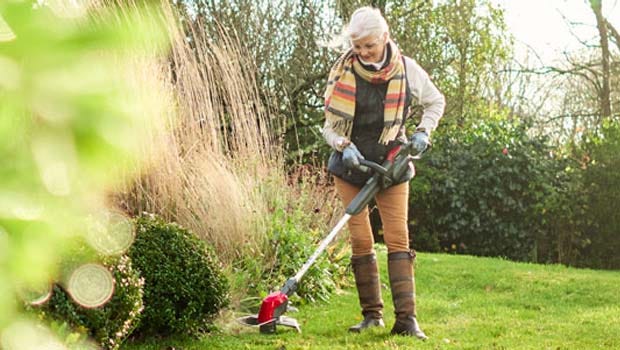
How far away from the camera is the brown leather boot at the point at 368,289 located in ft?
15.0

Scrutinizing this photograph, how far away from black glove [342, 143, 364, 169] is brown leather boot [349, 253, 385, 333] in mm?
713

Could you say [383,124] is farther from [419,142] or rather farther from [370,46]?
[370,46]

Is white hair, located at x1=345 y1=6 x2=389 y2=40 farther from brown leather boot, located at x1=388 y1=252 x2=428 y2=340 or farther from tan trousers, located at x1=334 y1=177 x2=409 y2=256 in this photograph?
brown leather boot, located at x1=388 y1=252 x2=428 y2=340

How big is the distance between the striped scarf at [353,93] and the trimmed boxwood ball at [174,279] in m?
0.98

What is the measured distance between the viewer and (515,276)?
7336 millimetres

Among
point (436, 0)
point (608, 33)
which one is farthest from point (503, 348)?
point (608, 33)

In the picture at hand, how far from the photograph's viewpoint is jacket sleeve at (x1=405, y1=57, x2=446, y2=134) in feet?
14.3

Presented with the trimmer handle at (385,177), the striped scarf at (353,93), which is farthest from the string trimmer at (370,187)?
the striped scarf at (353,93)

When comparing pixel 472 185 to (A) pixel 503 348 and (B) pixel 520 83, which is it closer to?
(A) pixel 503 348

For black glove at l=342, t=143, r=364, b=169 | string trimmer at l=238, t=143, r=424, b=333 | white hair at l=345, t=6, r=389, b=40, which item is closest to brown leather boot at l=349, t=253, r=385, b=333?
string trimmer at l=238, t=143, r=424, b=333

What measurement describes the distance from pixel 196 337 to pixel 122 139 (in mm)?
4257

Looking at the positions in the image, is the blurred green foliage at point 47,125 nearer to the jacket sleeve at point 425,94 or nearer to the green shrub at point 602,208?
the jacket sleeve at point 425,94

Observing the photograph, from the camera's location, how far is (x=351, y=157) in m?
4.04

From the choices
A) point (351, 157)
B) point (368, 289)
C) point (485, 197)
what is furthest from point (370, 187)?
point (485, 197)
